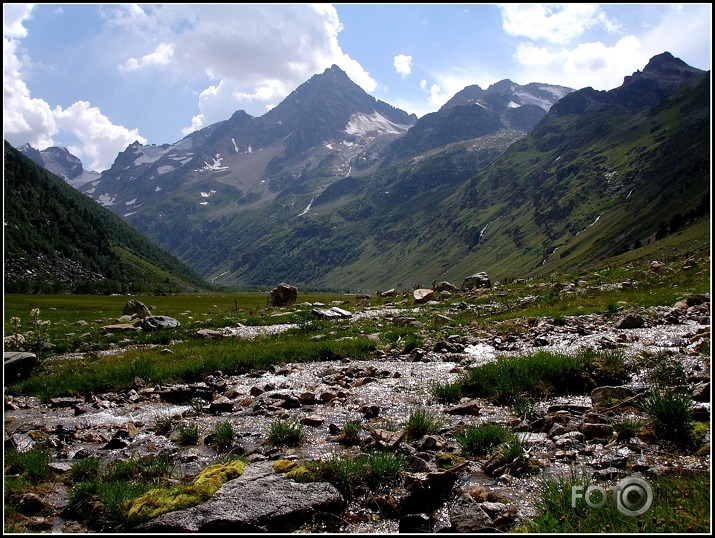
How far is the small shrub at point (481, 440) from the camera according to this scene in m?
8.27

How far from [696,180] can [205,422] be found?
228 metres

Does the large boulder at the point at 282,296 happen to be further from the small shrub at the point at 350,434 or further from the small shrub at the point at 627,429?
the small shrub at the point at 627,429

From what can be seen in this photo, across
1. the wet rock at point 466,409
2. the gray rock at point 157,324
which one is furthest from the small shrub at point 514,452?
the gray rock at point 157,324

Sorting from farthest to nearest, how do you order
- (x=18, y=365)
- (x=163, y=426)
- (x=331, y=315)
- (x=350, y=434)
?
(x=331, y=315), (x=18, y=365), (x=163, y=426), (x=350, y=434)

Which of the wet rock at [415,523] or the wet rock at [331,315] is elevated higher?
the wet rock at [331,315]

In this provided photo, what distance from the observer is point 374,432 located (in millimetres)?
9188

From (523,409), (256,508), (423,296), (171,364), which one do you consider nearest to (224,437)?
(256,508)

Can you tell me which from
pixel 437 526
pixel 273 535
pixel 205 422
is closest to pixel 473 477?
pixel 437 526

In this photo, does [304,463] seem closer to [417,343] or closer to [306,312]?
[417,343]

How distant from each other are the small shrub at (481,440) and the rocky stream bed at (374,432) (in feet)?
0.80

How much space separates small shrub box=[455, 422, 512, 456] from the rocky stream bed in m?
0.24

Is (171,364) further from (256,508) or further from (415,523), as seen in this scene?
(415,523)

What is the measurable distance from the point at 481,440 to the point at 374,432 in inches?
85.4

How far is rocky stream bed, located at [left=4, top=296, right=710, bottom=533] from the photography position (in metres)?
6.35
